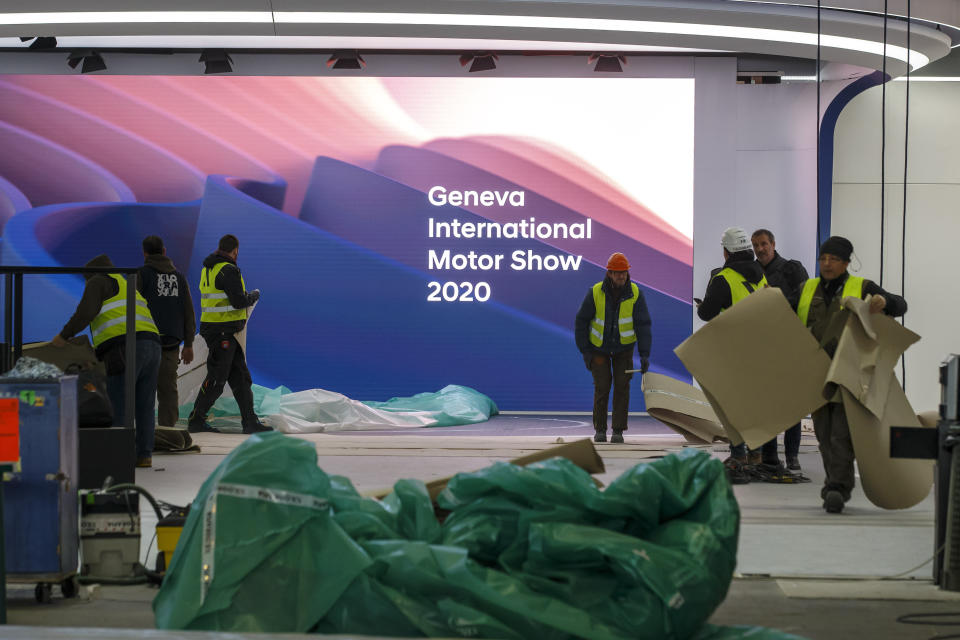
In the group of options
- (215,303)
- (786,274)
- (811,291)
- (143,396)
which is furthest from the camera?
(215,303)

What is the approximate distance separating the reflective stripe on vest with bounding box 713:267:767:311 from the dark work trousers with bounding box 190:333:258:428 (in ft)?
13.5

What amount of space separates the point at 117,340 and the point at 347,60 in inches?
194

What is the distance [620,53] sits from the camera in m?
11.0

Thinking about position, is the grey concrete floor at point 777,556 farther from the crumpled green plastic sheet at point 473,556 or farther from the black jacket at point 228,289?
the black jacket at point 228,289

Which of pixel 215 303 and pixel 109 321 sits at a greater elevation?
pixel 215 303

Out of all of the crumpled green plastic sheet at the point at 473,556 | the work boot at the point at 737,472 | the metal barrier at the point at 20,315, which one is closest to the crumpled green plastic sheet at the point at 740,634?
the crumpled green plastic sheet at the point at 473,556

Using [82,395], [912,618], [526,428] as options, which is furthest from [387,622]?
[526,428]

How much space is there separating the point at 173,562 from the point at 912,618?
8.06ft

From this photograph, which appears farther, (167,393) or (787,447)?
(167,393)

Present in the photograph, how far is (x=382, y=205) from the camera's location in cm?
1112

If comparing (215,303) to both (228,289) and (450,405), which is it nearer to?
(228,289)

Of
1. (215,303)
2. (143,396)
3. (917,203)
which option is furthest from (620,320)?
(917,203)

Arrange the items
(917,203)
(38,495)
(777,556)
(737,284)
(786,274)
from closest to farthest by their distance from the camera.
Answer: (38,495), (777,556), (737,284), (786,274), (917,203)

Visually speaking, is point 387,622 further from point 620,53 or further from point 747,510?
point 620,53
